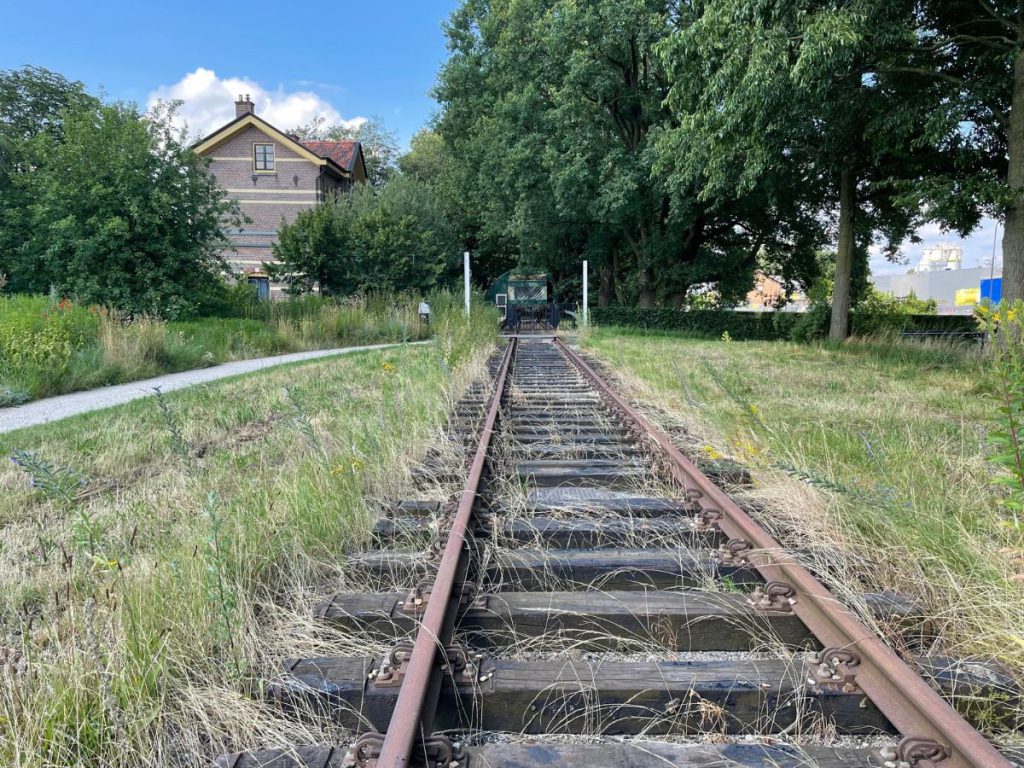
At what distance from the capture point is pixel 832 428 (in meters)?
5.25

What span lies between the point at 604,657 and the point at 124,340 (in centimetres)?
1127

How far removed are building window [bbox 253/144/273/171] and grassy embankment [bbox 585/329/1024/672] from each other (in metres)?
32.6

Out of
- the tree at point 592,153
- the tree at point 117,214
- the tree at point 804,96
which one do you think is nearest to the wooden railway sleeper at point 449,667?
the tree at point 804,96

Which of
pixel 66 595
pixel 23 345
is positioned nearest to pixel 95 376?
pixel 23 345

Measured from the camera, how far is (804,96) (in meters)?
11.3

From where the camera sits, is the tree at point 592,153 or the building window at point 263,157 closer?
the tree at point 592,153

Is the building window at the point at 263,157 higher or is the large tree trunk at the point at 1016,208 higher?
the building window at the point at 263,157

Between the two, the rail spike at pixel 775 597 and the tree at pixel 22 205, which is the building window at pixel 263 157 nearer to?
the tree at pixel 22 205

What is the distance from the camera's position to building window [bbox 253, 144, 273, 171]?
34.8 metres

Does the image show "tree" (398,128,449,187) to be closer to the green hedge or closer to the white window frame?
the white window frame

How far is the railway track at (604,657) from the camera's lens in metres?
1.61

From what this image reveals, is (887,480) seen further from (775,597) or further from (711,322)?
(711,322)

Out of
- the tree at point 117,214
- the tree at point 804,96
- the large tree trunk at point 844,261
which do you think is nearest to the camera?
the tree at point 804,96

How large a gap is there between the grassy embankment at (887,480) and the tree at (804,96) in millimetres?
5255
